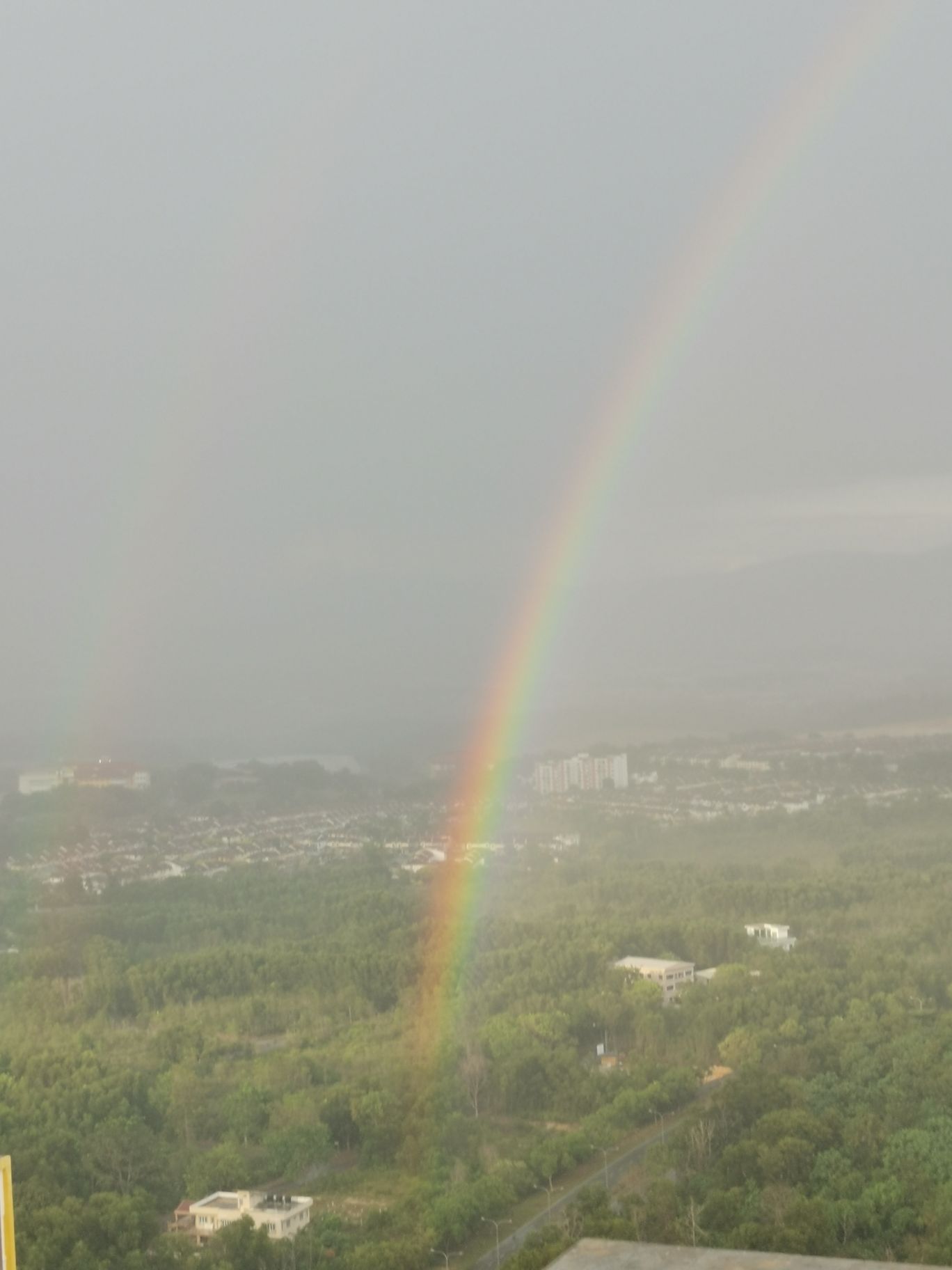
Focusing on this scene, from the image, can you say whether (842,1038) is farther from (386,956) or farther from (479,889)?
(479,889)

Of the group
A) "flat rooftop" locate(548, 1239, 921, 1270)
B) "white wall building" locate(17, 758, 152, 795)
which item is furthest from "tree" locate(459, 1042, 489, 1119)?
"white wall building" locate(17, 758, 152, 795)

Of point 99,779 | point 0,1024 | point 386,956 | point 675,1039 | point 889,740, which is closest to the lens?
point 675,1039

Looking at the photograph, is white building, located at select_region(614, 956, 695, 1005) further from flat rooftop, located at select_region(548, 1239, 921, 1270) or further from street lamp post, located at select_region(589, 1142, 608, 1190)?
flat rooftop, located at select_region(548, 1239, 921, 1270)

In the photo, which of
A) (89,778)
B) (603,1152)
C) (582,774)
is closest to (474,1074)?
(603,1152)

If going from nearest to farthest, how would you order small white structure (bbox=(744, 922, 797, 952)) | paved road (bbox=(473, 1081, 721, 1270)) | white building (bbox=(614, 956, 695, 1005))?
1. paved road (bbox=(473, 1081, 721, 1270))
2. white building (bbox=(614, 956, 695, 1005))
3. small white structure (bbox=(744, 922, 797, 952))

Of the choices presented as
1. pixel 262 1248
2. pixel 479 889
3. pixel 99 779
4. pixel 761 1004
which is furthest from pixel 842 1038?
pixel 99 779

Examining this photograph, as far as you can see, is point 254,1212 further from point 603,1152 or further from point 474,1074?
point 474,1074
